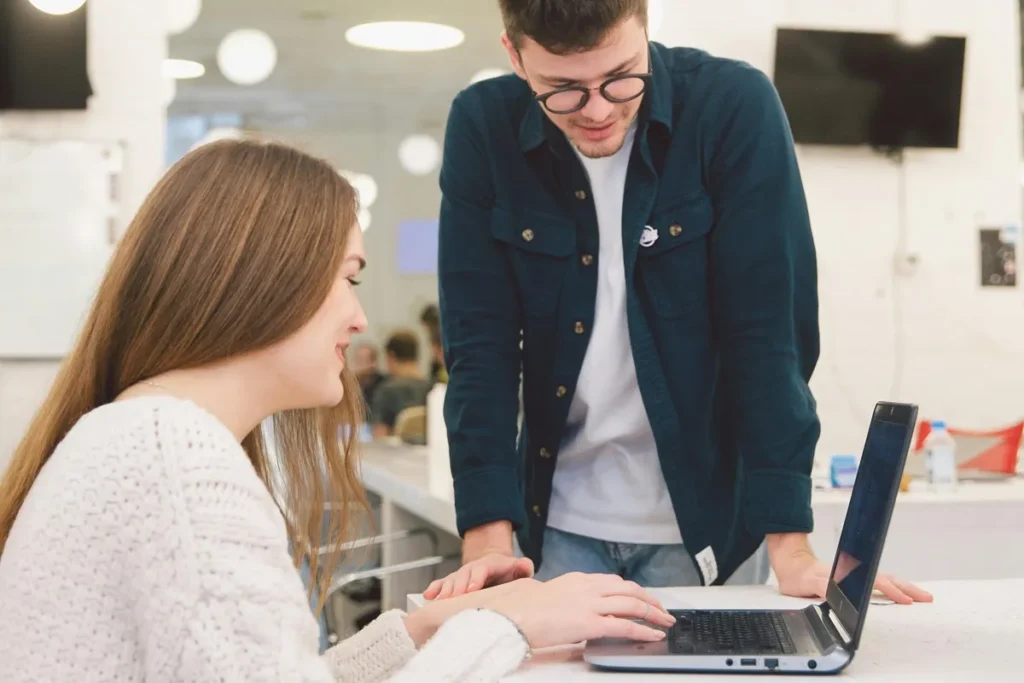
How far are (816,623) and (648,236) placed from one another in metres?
0.52

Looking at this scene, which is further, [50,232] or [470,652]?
[50,232]

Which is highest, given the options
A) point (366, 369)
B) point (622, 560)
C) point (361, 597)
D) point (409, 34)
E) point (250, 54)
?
point (409, 34)

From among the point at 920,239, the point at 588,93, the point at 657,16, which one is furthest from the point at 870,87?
the point at 588,93

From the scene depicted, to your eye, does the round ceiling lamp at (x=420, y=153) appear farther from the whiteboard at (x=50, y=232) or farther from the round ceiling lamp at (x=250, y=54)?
the whiteboard at (x=50, y=232)

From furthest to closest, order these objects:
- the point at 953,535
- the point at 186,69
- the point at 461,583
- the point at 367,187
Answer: the point at 367,187
the point at 186,69
the point at 953,535
the point at 461,583

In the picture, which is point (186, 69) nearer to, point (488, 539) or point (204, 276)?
point (488, 539)

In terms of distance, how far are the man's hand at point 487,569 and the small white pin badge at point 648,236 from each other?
15.1 inches

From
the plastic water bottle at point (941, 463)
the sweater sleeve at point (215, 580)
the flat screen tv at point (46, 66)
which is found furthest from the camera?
the flat screen tv at point (46, 66)

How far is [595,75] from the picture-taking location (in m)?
1.38

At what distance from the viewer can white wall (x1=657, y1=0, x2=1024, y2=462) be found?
3.89 meters

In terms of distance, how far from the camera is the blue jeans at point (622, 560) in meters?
1.54

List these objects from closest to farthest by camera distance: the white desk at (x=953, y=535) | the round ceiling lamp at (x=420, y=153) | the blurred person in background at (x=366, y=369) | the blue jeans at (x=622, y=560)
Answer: the blue jeans at (x=622, y=560) < the white desk at (x=953, y=535) < the blurred person in background at (x=366, y=369) < the round ceiling lamp at (x=420, y=153)

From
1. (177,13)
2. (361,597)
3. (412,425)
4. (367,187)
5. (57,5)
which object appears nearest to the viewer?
(57,5)

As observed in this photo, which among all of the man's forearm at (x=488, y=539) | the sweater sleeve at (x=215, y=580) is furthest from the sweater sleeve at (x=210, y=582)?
the man's forearm at (x=488, y=539)
